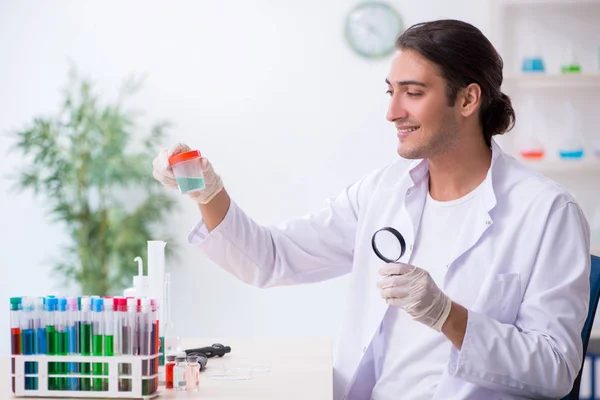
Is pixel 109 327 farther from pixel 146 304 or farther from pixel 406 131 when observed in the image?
pixel 406 131

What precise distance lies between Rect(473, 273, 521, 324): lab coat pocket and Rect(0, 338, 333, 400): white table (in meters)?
0.38

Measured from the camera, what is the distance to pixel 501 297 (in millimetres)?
1722

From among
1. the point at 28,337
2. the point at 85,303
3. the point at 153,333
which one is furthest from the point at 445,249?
the point at 28,337

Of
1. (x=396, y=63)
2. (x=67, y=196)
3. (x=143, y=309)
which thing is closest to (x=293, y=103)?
(x=67, y=196)

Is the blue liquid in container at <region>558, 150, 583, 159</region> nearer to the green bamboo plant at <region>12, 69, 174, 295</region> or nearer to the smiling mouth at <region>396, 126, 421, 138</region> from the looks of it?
the green bamboo plant at <region>12, 69, 174, 295</region>

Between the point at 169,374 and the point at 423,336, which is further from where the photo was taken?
the point at 423,336

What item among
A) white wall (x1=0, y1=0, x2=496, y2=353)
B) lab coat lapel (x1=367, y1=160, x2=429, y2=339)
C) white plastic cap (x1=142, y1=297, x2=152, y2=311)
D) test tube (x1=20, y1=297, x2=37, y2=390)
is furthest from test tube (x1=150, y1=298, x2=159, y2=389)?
white wall (x1=0, y1=0, x2=496, y2=353)

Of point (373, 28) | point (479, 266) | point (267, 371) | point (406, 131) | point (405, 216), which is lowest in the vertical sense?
point (267, 371)

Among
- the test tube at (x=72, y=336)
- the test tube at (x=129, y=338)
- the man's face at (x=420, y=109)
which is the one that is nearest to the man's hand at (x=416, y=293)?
the man's face at (x=420, y=109)

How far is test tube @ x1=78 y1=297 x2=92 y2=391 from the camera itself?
59.8 inches

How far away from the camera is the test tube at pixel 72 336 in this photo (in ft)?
4.99

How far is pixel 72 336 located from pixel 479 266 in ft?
2.89

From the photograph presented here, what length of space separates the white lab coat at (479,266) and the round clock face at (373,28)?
7.34 ft

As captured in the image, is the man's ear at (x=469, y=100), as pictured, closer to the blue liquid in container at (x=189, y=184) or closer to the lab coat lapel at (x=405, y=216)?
the lab coat lapel at (x=405, y=216)
